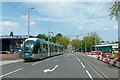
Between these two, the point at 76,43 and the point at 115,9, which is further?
the point at 76,43

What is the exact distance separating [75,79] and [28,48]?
2413cm

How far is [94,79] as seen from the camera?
16891 mm

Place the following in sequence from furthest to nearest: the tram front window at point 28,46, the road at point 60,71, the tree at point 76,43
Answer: the tree at point 76,43 → the tram front window at point 28,46 → the road at point 60,71

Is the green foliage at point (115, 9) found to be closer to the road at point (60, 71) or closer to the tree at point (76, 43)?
the road at point (60, 71)

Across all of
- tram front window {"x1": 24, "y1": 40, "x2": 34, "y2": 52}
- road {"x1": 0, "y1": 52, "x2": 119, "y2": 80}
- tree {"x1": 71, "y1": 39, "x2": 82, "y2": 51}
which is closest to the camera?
road {"x1": 0, "y1": 52, "x2": 119, "y2": 80}

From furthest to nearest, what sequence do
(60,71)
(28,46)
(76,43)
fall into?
1. (76,43)
2. (28,46)
3. (60,71)

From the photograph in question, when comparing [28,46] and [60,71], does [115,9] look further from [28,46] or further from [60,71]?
[28,46]

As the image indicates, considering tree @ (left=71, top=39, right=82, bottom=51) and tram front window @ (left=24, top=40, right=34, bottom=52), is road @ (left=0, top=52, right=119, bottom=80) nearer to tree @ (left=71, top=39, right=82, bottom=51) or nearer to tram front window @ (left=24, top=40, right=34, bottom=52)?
tram front window @ (left=24, top=40, right=34, bottom=52)

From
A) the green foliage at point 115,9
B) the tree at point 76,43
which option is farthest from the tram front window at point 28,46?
the tree at point 76,43

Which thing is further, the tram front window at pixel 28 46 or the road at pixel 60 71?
the tram front window at pixel 28 46

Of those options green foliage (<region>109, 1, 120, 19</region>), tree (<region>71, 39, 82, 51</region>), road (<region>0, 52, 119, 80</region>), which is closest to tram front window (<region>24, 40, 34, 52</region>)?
road (<region>0, 52, 119, 80</region>)

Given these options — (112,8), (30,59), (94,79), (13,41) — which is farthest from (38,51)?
(13,41)

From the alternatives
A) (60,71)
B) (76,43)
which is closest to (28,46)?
(60,71)

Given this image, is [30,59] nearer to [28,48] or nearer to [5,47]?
[28,48]
